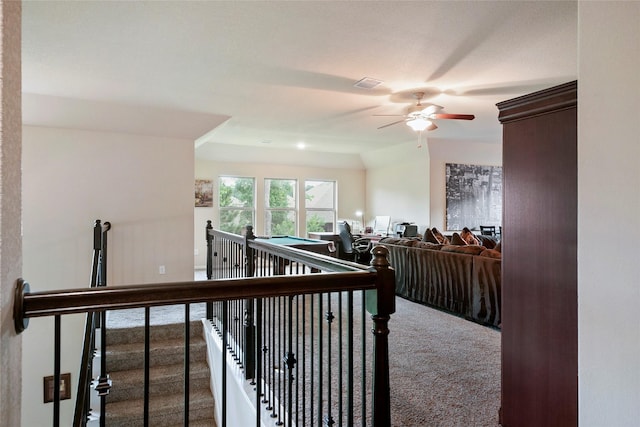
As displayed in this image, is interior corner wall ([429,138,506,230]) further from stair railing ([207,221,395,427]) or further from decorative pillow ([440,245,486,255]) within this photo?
stair railing ([207,221,395,427])

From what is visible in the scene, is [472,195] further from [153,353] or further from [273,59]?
[153,353]

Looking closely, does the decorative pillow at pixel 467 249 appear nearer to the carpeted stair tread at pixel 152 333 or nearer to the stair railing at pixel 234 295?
the carpeted stair tread at pixel 152 333

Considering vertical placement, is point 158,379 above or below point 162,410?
above

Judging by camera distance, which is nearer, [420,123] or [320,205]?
[420,123]

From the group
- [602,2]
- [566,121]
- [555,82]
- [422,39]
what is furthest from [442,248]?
[602,2]

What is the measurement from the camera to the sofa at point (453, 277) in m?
3.80

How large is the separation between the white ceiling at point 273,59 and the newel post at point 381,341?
2.00m

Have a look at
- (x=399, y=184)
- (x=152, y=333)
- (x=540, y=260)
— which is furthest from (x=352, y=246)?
(x=540, y=260)

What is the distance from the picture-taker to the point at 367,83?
152 inches

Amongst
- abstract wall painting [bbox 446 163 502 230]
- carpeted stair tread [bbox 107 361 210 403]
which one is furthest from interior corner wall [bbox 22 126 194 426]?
abstract wall painting [bbox 446 163 502 230]

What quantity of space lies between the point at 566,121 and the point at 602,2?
595mm

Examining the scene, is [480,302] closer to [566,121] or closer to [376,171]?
[566,121]

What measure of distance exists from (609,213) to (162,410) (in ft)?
11.9

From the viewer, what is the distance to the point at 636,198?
1053mm
